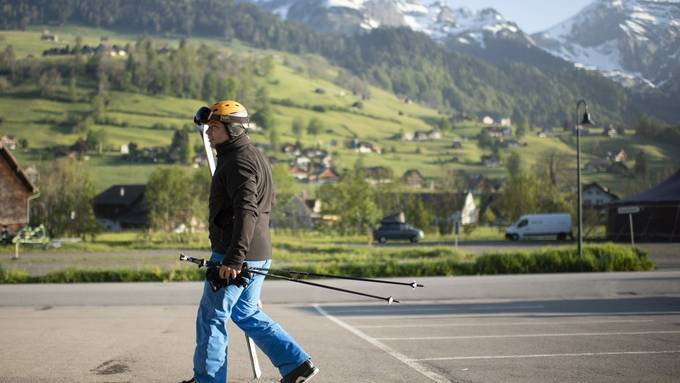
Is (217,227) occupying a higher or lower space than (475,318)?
higher

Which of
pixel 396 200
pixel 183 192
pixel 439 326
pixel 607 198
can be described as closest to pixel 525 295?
pixel 439 326

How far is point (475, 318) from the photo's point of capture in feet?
44.9

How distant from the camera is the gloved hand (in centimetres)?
631

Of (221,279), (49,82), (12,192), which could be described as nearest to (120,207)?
(12,192)

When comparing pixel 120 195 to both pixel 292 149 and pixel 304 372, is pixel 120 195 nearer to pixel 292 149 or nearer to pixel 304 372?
pixel 292 149

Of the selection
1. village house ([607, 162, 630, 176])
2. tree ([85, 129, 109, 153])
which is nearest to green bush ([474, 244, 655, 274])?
village house ([607, 162, 630, 176])

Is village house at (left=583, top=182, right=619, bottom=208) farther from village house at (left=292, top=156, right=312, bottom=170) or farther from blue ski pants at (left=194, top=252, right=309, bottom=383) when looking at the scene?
blue ski pants at (left=194, top=252, right=309, bottom=383)

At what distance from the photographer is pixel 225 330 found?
6.53m

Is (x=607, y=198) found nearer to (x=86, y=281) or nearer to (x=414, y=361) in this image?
(x=86, y=281)

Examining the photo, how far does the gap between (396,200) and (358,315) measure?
81123mm

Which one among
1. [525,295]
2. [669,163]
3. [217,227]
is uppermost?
[669,163]

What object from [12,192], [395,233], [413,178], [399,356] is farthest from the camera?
[413,178]

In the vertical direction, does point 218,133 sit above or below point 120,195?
below

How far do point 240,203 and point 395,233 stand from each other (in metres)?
59.0
